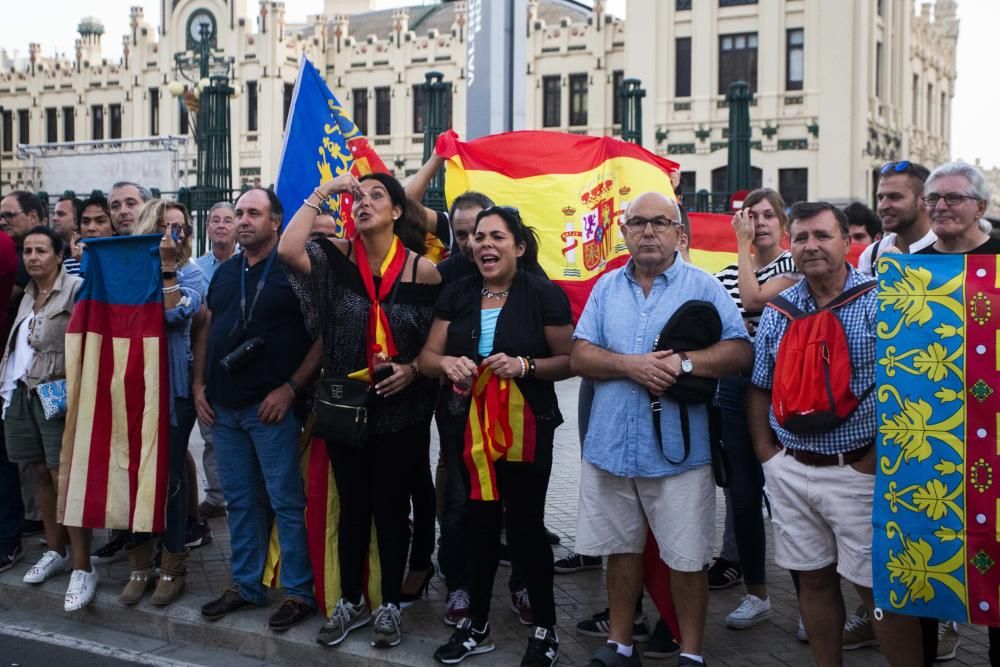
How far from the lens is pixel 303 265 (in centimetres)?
537

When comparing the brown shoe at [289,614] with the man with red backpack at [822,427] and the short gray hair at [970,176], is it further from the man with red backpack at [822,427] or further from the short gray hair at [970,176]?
the short gray hair at [970,176]

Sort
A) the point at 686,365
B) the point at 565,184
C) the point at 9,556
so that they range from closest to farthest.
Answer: the point at 686,365 < the point at 9,556 < the point at 565,184

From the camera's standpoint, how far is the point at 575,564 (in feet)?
21.0

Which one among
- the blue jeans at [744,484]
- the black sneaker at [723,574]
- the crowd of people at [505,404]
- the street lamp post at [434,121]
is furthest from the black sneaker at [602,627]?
the street lamp post at [434,121]

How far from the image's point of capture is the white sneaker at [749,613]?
5383 mm

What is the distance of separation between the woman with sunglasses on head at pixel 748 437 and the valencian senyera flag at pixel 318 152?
186cm

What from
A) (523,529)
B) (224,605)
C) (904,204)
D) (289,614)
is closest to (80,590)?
(224,605)

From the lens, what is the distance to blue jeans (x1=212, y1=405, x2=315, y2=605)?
5.60m

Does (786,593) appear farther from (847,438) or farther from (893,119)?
(893,119)

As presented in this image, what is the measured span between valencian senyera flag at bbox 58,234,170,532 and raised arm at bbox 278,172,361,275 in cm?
94

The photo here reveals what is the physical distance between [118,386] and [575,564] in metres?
2.70

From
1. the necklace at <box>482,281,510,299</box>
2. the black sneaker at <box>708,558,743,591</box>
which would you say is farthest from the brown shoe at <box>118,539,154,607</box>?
the black sneaker at <box>708,558,743,591</box>

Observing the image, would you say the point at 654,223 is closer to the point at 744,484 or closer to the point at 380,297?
the point at 380,297

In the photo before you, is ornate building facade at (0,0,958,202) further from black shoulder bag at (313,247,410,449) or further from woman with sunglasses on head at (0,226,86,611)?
black shoulder bag at (313,247,410,449)
